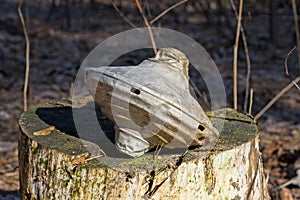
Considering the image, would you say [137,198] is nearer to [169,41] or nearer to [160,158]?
[160,158]

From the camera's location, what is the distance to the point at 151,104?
5.50 ft

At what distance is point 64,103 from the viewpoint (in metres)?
2.55

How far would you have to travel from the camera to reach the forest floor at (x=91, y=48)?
3.80 m

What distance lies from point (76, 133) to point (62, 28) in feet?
18.5

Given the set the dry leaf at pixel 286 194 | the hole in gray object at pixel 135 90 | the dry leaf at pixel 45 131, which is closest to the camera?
the hole in gray object at pixel 135 90

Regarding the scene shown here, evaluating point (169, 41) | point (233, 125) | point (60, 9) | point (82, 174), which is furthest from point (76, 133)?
point (60, 9)

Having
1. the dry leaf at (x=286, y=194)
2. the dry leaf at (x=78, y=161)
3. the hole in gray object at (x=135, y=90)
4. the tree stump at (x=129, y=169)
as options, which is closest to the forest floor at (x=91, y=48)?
the dry leaf at (x=286, y=194)

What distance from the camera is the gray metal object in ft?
5.56

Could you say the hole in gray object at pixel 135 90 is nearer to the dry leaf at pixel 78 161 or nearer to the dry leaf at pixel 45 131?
the dry leaf at pixel 78 161

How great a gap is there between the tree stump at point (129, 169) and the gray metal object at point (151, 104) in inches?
3.5

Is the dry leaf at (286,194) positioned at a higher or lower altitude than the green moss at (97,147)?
lower

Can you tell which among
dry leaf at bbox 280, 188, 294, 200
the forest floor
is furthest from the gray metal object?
dry leaf at bbox 280, 188, 294, 200

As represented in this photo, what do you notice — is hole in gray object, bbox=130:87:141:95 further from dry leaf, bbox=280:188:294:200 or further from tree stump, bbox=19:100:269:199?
dry leaf, bbox=280:188:294:200

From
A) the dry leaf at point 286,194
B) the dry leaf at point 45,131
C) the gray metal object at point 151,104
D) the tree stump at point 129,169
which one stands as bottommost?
the dry leaf at point 286,194
